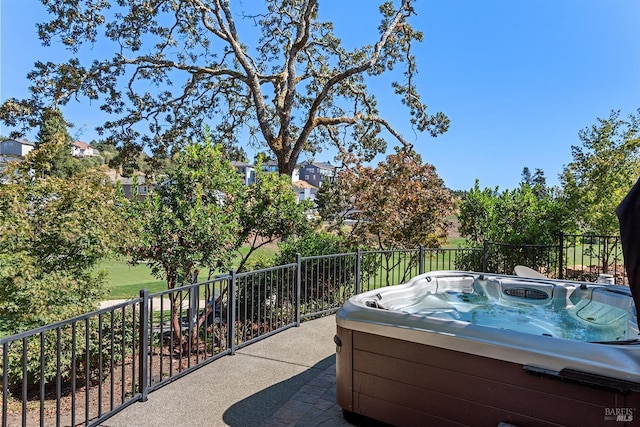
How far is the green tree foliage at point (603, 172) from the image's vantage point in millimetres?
8867

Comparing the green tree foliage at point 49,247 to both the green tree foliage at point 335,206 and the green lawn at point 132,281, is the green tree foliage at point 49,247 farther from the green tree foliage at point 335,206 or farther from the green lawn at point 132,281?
the green lawn at point 132,281

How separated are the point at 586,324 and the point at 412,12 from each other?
33.7 feet

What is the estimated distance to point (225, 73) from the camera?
454 inches

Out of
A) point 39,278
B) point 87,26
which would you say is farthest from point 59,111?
point 39,278

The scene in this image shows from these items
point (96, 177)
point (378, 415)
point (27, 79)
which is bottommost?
point (378, 415)

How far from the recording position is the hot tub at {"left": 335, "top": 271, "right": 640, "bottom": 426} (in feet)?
6.28

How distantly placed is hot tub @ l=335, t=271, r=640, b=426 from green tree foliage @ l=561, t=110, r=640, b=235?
6.21 meters

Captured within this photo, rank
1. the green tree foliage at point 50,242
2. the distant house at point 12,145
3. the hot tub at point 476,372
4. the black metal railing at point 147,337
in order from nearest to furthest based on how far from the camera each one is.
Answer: the hot tub at point 476,372 < the black metal railing at point 147,337 < the green tree foliage at point 50,242 < the distant house at point 12,145

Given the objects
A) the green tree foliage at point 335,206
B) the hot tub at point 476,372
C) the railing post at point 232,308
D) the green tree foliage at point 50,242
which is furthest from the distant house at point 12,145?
the green tree foliage at point 335,206

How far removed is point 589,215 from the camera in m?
8.88

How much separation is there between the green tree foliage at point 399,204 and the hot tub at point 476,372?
14.7 ft

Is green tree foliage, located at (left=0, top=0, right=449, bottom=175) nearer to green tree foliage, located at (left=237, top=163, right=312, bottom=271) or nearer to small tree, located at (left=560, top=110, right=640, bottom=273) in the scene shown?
small tree, located at (left=560, top=110, right=640, bottom=273)

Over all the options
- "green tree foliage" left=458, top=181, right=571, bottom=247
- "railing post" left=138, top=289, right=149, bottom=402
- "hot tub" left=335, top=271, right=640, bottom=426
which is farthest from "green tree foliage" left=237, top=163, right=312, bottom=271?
"green tree foliage" left=458, top=181, right=571, bottom=247

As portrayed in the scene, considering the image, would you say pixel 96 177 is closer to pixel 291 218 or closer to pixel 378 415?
pixel 291 218
